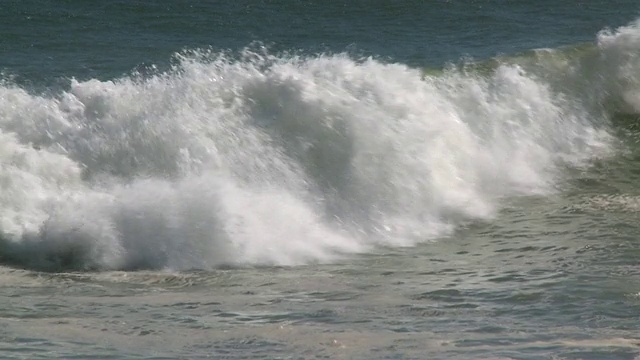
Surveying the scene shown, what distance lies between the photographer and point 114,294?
26.0ft

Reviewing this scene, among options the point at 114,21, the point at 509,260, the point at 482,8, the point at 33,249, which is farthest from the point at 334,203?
the point at 482,8

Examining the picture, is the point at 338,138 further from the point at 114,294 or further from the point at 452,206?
the point at 114,294

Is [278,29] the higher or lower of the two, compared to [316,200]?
higher

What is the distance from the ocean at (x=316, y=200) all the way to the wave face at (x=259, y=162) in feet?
0.08

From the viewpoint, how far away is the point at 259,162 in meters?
10.8

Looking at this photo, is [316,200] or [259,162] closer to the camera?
[316,200]

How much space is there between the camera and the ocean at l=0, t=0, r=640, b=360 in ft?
22.4

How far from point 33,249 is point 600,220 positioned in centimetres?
460

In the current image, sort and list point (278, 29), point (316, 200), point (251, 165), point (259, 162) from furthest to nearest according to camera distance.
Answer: point (278, 29) < point (259, 162) < point (251, 165) < point (316, 200)

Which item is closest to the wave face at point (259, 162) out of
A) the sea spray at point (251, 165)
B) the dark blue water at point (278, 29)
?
the sea spray at point (251, 165)

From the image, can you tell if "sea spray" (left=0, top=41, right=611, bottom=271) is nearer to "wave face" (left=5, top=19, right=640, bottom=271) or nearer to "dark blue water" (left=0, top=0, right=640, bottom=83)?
"wave face" (left=5, top=19, right=640, bottom=271)

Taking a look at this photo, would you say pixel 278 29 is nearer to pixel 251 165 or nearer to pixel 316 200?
pixel 251 165

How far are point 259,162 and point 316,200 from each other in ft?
2.10

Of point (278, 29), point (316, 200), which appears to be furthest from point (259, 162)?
point (278, 29)
